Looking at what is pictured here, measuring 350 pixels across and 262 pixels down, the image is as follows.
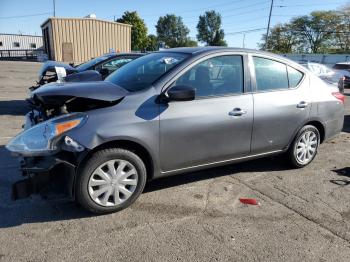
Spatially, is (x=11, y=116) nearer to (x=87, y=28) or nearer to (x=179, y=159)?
(x=179, y=159)

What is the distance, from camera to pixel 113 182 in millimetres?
3482

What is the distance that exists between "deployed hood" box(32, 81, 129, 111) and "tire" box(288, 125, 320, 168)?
258 cm

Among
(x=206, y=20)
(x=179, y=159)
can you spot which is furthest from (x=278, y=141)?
(x=206, y=20)

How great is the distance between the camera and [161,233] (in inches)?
128

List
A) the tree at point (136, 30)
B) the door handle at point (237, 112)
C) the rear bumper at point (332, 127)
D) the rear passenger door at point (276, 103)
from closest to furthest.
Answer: the door handle at point (237, 112)
the rear passenger door at point (276, 103)
the rear bumper at point (332, 127)
the tree at point (136, 30)

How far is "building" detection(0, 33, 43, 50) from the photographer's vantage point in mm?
65569

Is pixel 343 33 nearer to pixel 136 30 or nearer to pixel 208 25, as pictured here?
pixel 136 30

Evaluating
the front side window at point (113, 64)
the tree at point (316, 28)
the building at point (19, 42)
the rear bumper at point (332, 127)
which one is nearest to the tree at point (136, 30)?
the building at point (19, 42)

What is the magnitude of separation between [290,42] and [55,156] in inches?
3414

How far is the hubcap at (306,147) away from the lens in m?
4.91

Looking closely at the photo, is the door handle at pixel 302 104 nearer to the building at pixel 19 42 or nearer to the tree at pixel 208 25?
the building at pixel 19 42

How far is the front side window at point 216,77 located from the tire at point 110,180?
100cm

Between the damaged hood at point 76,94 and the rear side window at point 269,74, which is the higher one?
the rear side window at point 269,74

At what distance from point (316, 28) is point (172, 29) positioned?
2495 inches
